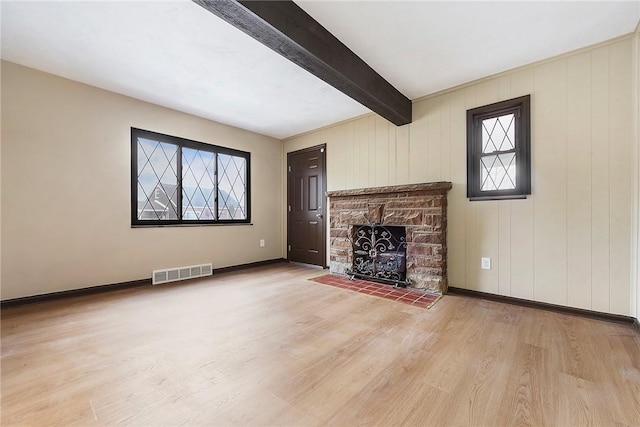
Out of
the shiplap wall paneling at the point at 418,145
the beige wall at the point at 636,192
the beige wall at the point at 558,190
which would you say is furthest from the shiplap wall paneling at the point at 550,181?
the shiplap wall paneling at the point at 418,145

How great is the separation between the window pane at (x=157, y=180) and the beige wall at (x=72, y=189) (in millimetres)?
176

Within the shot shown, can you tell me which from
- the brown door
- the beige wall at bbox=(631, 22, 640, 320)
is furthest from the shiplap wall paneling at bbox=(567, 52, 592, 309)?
the brown door

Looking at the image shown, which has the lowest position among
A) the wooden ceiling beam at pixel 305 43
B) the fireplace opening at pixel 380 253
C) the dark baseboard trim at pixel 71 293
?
the dark baseboard trim at pixel 71 293

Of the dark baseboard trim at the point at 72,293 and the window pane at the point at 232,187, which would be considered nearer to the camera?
the dark baseboard trim at the point at 72,293

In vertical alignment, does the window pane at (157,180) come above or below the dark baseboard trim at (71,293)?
above

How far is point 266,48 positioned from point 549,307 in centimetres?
363

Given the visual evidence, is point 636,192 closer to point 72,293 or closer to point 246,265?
point 246,265

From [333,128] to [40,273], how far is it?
13.7 feet

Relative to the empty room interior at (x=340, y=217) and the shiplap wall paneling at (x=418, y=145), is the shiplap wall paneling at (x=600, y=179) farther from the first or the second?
the shiplap wall paneling at (x=418, y=145)

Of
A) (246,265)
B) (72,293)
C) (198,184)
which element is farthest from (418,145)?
(72,293)

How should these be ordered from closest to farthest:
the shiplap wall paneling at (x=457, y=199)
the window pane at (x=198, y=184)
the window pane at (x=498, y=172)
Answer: the window pane at (x=498, y=172), the shiplap wall paneling at (x=457, y=199), the window pane at (x=198, y=184)

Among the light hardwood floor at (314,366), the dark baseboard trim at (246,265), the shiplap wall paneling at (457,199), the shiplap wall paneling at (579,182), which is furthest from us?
the dark baseboard trim at (246,265)

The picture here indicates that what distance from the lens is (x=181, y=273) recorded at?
3.81m

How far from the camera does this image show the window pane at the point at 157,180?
355 cm
